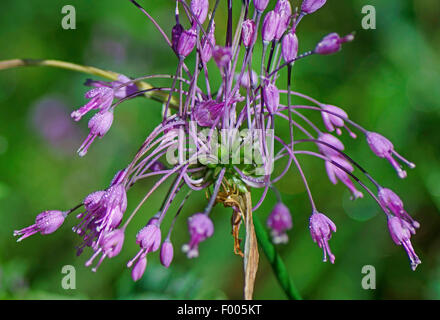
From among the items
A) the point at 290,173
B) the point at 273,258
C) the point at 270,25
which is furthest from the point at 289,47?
the point at 290,173

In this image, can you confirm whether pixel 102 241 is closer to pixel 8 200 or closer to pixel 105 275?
pixel 105 275

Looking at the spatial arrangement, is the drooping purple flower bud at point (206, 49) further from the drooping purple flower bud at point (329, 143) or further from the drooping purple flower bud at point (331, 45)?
the drooping purple flower bud at point (329, 143)

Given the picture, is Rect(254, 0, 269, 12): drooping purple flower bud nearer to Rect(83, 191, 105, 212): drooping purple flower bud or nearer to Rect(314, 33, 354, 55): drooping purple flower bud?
Rect(314, 33, 354, 55): drooping purple flower bud

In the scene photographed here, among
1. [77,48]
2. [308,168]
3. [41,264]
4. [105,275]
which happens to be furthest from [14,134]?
[308,168]

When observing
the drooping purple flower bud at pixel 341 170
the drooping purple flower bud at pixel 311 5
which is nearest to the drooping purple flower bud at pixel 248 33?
the drooping purple flower bud at pixel 311 5

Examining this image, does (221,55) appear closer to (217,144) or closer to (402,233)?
(217,144)

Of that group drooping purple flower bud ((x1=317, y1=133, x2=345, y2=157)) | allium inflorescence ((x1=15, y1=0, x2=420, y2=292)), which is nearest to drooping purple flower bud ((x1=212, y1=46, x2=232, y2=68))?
allium inflorescence ((x1=15, y1=0, x2=420, y2=292))

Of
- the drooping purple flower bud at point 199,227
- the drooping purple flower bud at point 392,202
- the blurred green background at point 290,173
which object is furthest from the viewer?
the blurred green background at point 290,173
